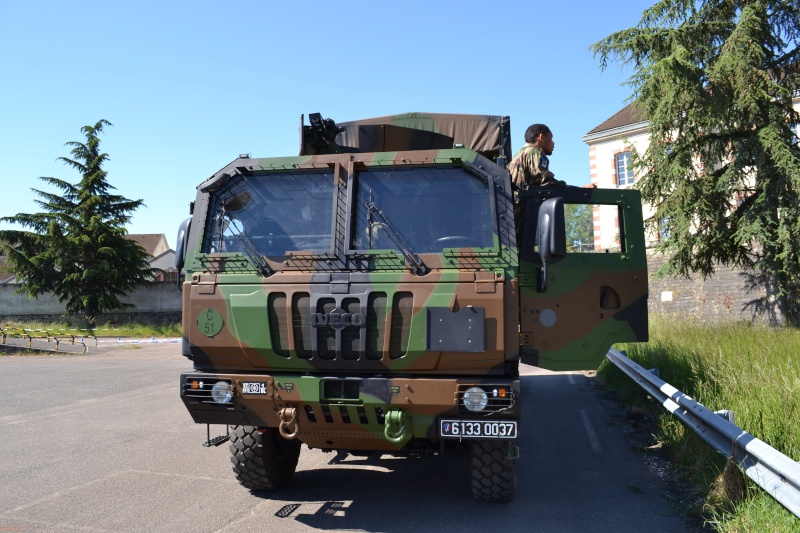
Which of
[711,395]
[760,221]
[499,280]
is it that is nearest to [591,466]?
[711,395]

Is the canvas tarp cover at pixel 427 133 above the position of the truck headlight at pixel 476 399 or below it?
above

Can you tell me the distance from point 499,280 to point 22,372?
1526cm

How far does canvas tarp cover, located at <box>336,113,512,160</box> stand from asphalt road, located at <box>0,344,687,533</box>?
10.2 ft

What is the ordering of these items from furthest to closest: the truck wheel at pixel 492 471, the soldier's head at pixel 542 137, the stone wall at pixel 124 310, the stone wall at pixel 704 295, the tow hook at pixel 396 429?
the stone wall at pixel 124 310, the stone wall at pixel 704 295, the soldier's head at pixel 542 137, the truck wheel at pixel 492 471, the tow hook at pixel 396 429

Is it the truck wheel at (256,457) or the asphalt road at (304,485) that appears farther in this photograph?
the truck wheel at (256,457)

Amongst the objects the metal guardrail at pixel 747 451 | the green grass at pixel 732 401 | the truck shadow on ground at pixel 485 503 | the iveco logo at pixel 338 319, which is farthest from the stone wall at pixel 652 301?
the iveco logo at pixel 338 319

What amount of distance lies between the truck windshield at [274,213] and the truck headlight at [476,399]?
1.50m

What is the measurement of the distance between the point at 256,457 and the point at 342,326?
150cm

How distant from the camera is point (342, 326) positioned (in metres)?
4.86

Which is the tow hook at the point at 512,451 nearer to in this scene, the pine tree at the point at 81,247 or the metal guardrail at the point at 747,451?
the metal guardrail at the point at 747,451

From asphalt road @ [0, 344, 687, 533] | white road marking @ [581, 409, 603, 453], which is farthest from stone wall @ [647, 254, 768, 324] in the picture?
asphalt road @ [0, 344, 687, 533]

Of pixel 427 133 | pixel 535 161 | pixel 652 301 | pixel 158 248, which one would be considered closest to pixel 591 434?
pixel 535 161

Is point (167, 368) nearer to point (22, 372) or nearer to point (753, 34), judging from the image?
point (22, 372)

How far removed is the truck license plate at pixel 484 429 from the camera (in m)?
4.72
